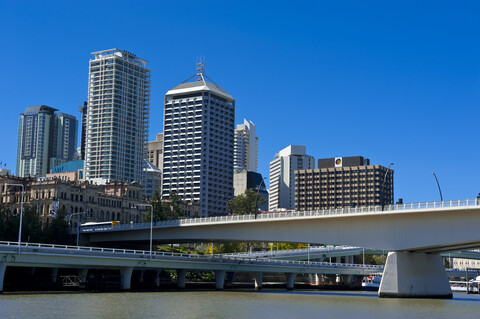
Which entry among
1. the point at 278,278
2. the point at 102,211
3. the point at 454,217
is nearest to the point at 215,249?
the point at 278,278

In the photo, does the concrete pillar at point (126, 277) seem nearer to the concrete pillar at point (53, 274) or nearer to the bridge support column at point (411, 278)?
the concrete pillar at point (53, 274)

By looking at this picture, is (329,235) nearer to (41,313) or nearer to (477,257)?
(41,313)

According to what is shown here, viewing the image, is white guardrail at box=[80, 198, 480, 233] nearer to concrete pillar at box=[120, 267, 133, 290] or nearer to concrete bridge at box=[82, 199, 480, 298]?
concrete bridge at box=[82, 199, 480, 298]

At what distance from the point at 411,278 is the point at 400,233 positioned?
6039 millimetres

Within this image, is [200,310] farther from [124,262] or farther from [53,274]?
[53,274]

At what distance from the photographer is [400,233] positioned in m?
82.8

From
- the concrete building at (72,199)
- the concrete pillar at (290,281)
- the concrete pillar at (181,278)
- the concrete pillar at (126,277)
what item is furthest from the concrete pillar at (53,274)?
the concrete pillar at (290,281)

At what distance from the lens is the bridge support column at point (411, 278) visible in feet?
267

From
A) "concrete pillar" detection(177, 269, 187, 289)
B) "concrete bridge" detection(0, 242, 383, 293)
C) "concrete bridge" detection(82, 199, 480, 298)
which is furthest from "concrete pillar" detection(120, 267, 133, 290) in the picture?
"concrete bridge" detection(82, 199, 480, 298)

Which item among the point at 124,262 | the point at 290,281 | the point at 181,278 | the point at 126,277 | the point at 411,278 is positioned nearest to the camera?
the point at 411,278

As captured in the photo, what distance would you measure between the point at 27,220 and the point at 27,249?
158ft

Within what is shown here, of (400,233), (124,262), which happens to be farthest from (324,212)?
(124,262)

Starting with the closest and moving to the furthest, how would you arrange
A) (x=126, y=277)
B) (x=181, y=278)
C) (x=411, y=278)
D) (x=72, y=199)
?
1. (x=411, y=278)
2. (x=126, y=277)
3. (x=181, y=278)
4. (x=72, y=199)

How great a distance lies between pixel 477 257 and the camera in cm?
17875
